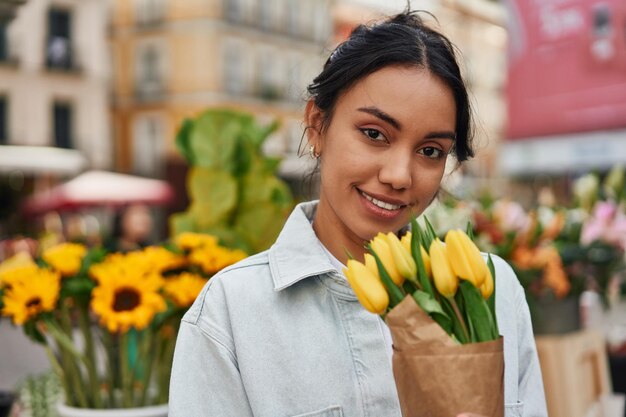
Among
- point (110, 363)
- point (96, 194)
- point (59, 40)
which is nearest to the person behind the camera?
point (110, 363)

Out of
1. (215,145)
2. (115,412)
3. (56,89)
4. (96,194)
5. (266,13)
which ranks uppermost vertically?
(266,13)

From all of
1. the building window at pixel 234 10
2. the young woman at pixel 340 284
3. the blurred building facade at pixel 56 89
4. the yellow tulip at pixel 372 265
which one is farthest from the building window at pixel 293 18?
the yellow tulip at pixel 372 265

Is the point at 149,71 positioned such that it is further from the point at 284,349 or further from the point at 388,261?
the point at 388,261

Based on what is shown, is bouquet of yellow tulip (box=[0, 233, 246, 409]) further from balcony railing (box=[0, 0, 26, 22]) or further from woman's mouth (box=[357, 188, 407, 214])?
woman's mouth (box=[357, 188, 407, 214])

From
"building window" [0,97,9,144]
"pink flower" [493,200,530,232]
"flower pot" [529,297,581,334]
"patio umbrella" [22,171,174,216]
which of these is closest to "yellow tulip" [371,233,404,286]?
"flower pot" [529,297,581,334]

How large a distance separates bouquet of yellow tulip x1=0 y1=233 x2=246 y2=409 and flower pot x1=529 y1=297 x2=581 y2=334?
3.64 feet

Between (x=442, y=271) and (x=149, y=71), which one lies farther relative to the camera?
(x=149, y=71)

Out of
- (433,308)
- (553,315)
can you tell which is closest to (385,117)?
(433,308)

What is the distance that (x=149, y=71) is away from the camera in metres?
21.6

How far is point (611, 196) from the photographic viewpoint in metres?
2.94

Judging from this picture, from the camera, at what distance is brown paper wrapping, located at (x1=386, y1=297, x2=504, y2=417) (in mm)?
681

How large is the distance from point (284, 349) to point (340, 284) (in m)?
0.12

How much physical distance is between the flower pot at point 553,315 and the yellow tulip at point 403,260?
5.44ft

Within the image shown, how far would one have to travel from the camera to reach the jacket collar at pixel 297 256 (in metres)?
0.95
